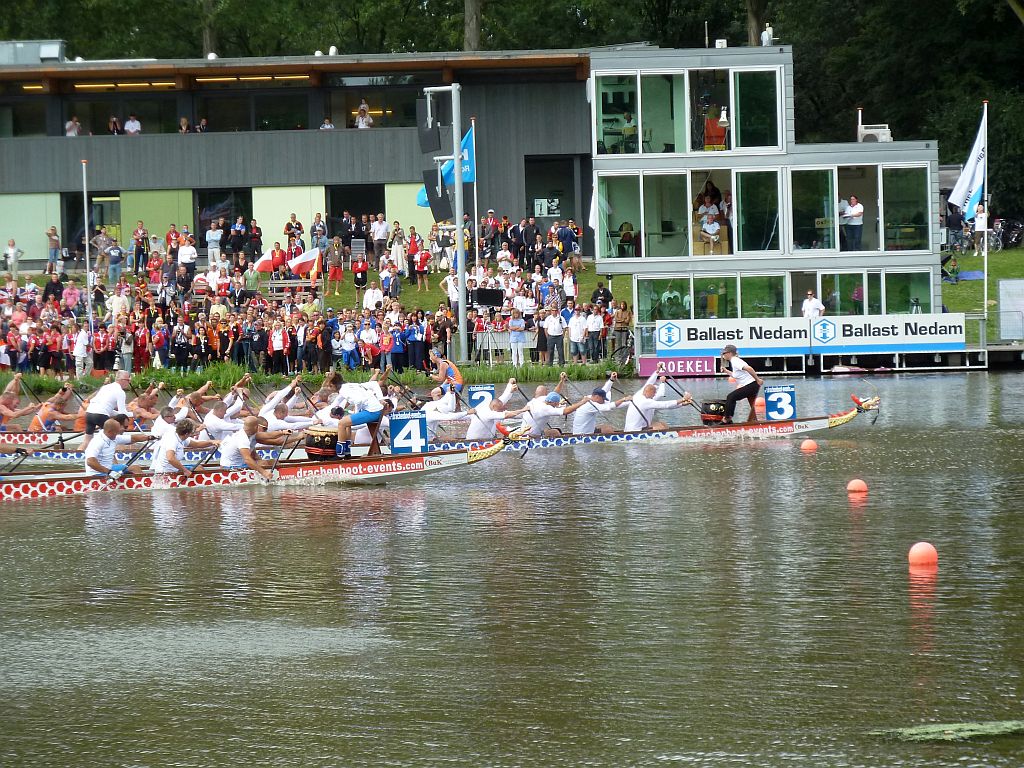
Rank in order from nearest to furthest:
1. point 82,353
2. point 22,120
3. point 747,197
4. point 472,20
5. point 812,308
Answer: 1. point 812,308
2. point 82,353
3. point 747,197
4. point 22,120
5. point 472,20

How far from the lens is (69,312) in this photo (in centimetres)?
3794

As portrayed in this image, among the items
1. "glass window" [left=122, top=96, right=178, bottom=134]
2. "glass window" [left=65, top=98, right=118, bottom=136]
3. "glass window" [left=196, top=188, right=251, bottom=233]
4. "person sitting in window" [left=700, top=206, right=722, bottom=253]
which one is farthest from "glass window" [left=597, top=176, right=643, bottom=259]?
"glass window" [left=65, top=98, right=118, bottom=136]

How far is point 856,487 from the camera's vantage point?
17859 mm

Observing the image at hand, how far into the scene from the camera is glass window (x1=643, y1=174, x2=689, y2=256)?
35.9 m

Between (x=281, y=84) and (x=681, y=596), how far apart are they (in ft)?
122

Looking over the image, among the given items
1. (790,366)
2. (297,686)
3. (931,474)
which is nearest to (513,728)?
(297,686)

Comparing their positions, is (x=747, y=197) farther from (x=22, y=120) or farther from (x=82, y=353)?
(x=22, y=120)

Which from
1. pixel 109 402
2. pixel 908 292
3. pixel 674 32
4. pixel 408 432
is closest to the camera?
pixel 408 432

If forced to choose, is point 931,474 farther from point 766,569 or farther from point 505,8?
point 505,8

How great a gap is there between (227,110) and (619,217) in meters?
17.4

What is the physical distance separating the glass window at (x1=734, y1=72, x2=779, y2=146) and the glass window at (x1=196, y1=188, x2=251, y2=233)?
17.7m

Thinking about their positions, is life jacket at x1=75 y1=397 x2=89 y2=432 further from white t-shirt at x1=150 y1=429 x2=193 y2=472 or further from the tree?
the tree

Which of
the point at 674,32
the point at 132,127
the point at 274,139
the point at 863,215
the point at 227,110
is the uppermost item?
the point at 674,32

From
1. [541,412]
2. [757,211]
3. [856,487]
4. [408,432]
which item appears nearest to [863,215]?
[757,211]
